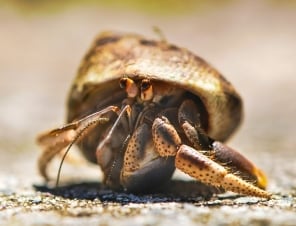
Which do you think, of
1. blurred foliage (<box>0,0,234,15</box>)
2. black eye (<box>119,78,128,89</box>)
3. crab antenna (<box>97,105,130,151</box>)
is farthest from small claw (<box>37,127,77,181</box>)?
blurred foliage (<box>0,0,234,15</box>)

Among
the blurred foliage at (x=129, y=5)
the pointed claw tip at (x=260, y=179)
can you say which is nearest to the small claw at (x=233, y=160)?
the pointed claw tip at (x=260, y=179)

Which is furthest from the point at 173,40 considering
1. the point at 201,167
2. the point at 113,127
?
the point at 201,167

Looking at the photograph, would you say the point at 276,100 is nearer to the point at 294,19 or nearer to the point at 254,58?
the point at 254,58

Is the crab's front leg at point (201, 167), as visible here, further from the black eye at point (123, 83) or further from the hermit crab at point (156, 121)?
the black eye at point (123, 83)

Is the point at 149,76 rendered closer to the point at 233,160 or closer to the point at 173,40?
the point at 233,160

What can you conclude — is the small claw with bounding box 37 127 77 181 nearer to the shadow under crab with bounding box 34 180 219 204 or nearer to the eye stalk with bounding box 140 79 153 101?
the shadow under crab with bounding box 34 180 219 204

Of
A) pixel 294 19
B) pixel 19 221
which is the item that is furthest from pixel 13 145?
pixel 294 19
